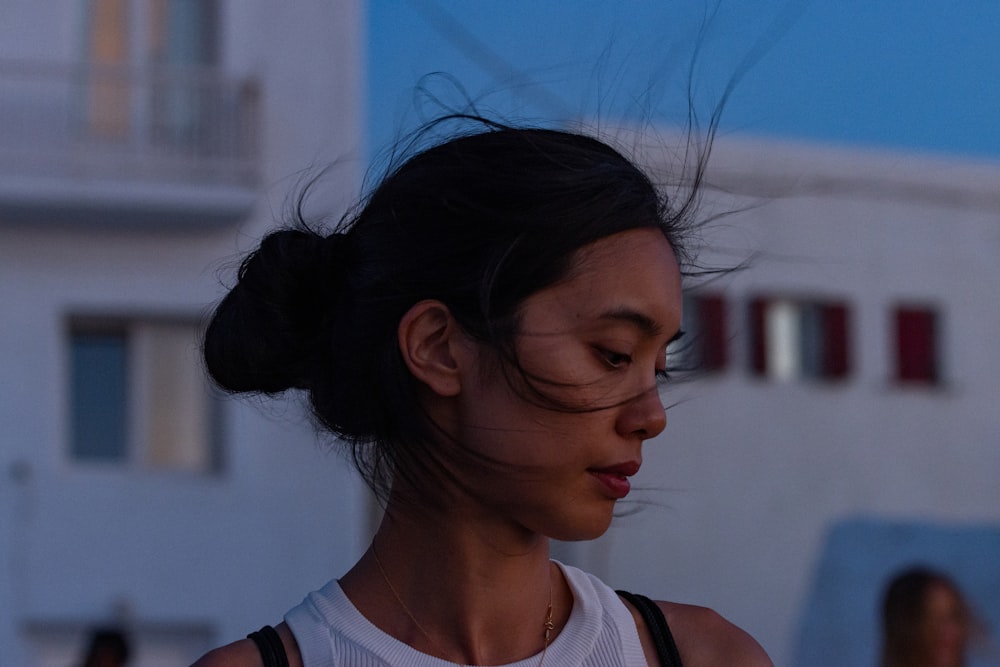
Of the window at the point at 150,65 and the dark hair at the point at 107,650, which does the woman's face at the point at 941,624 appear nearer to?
the dark hair at the point at 107,650

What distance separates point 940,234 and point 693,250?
14580 millimetres

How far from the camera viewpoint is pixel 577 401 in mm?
1681

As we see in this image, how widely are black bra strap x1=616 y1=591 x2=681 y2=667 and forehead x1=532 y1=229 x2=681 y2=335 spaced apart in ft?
1.11

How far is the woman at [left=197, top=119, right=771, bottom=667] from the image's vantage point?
1.70 m

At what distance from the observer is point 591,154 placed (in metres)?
1.83

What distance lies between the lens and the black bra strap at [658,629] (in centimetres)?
182

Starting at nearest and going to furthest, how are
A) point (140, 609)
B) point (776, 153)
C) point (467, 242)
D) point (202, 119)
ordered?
point (467, 242)
point (140, 609)
point (202, 119)
point (776, 153)

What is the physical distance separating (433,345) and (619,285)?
0.22 metres

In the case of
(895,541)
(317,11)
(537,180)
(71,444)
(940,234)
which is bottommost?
(895,541)

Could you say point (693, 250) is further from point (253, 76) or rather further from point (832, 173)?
point (832, 173)

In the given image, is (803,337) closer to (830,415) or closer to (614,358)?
(830,415)

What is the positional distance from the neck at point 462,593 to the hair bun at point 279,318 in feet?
0.89

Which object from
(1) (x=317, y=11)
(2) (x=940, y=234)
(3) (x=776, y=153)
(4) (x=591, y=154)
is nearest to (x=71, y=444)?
(1) (x=317, y=11)

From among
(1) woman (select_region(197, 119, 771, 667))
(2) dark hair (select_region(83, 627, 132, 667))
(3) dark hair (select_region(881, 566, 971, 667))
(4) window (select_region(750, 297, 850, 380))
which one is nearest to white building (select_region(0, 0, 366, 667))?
(2) dark hair (select_region(83, 627, 132, 667))
